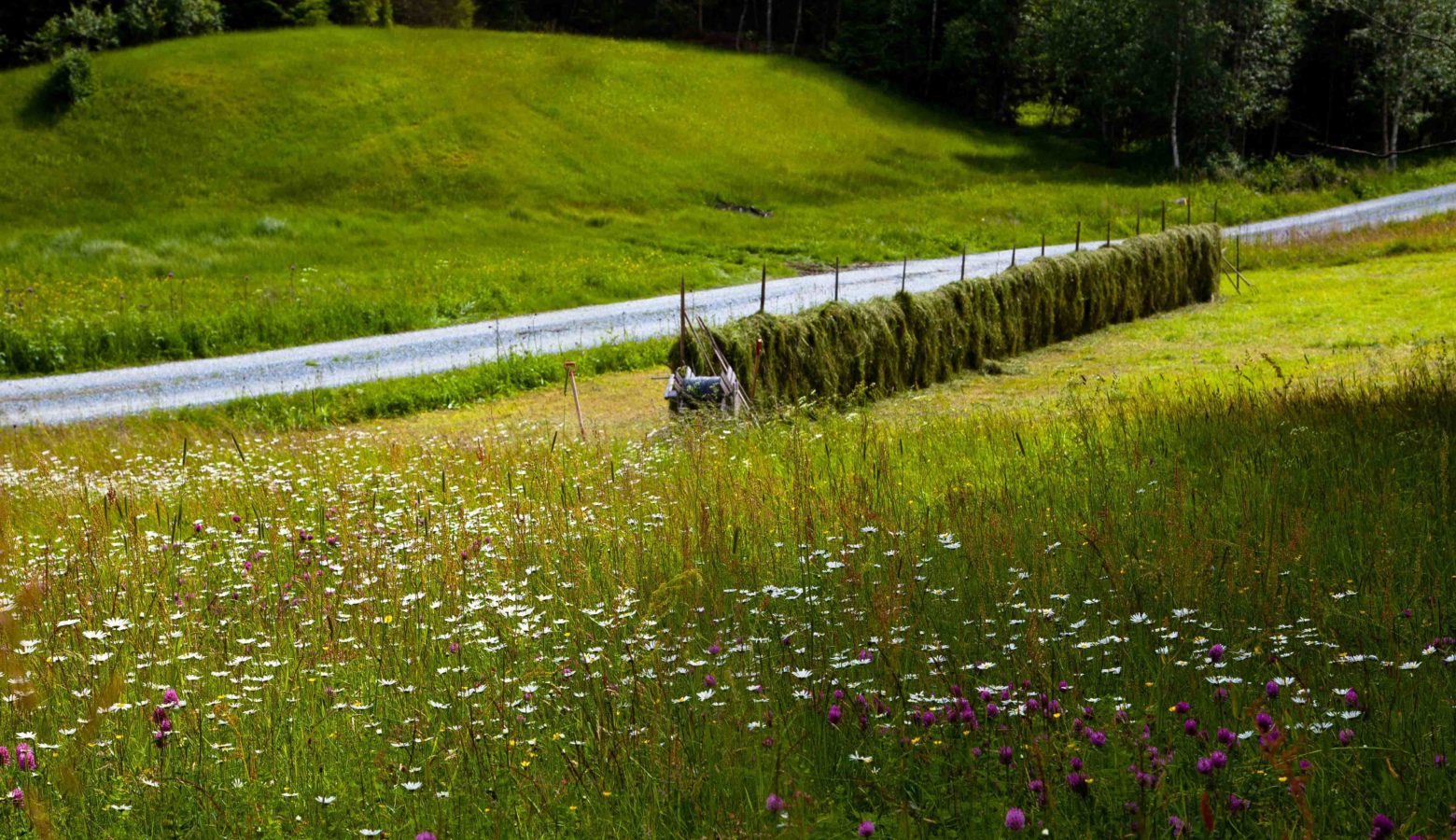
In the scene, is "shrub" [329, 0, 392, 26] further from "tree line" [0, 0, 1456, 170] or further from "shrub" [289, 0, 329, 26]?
"shrub" [289, 0, 329, 26]

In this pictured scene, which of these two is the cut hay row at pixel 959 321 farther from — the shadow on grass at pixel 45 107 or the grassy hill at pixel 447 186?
the shadow on grass at pixel 45 107

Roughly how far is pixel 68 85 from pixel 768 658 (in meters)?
52.0

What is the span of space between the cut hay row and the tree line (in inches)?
932

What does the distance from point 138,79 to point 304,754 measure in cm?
5281

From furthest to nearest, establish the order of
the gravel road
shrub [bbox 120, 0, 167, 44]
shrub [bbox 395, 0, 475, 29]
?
shrub [bbox 395, 0, 475, 29] < shrub [bbox 120, 0, 167, 44] < the gravel road

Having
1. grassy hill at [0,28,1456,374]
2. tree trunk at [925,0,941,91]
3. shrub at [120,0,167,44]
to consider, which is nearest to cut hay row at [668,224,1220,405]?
grassy hill at [0,28,1456,374]

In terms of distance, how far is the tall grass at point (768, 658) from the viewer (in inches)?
162

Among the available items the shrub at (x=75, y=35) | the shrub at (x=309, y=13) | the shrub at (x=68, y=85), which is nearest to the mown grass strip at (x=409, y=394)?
the shrub at (x=68, y=85)

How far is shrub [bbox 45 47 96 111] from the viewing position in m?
47.4

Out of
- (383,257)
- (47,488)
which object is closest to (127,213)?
(383,257)

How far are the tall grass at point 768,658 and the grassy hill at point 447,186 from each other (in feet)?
66.5

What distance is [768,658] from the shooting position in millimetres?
5156

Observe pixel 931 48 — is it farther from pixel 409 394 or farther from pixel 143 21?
pixel 409 394

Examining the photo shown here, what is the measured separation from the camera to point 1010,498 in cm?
768
